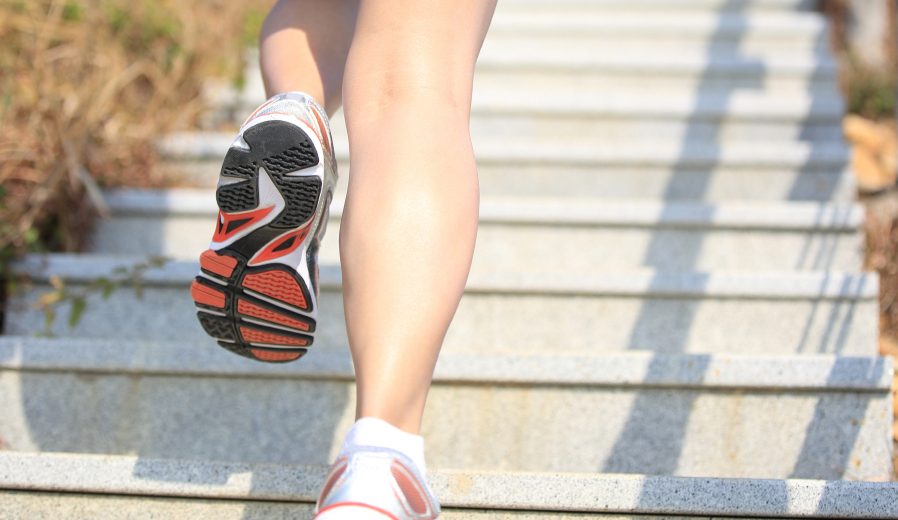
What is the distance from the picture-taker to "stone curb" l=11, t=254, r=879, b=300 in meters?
1.67

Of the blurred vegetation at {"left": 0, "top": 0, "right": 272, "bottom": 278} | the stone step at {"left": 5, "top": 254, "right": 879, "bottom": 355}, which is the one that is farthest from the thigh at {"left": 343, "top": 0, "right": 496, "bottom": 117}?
the blurred vegetation at {"left": 0, "top": 0, "right": 272, "bottom": 278}

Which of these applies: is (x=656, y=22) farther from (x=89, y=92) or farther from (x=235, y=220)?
(x=235, y=220)

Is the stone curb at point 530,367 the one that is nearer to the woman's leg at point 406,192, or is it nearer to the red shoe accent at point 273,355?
the red shoe accent at point 273,355

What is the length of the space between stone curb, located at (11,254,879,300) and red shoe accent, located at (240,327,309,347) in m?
0.73

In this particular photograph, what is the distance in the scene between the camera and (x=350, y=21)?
1.21 m

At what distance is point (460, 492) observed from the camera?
1118 mm

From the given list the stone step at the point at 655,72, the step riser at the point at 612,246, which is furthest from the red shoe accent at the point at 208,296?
the stone step at the point at 655,72

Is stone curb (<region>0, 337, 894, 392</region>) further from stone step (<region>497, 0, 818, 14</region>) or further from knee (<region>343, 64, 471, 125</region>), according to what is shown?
stone step (<region>497, 0, 818, 14</region>)

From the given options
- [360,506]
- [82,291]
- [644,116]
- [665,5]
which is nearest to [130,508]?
[360,506]

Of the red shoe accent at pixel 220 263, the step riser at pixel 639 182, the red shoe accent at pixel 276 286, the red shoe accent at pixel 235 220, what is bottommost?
the step riser at pixel 639 182

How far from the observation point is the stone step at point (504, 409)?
1.40 m

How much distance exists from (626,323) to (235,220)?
0.98m

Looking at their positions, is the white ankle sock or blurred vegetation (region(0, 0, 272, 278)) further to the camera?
blurred vegetation (region(0, 0, 272, 278))

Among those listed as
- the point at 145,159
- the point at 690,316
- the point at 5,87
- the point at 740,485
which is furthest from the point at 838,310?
the point at 5,87
